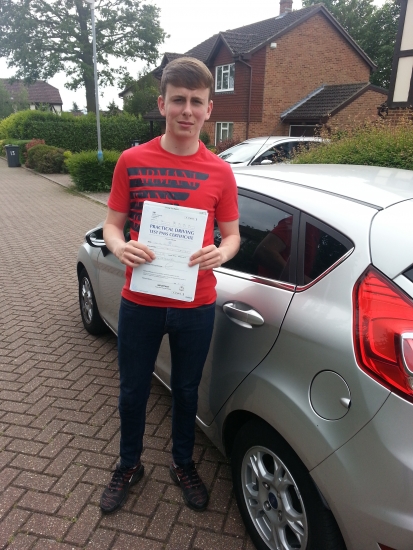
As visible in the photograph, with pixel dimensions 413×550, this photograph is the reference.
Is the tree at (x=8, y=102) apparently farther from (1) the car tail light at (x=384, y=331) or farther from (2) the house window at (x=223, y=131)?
(1) the car tail light at (x=384, y=331)

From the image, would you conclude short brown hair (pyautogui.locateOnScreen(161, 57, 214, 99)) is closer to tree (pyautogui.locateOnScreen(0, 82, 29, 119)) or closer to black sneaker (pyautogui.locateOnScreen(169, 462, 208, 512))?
black sneaker (pyautogui.locateOnScreen(169, 462, 208, 512))

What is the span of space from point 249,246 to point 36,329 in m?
2.98

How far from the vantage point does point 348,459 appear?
4.70 feet

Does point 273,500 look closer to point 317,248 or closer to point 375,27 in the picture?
point 317,248

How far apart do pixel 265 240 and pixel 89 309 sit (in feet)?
8.40

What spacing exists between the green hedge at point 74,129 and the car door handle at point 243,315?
27922 mm

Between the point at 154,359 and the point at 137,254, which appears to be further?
the point at 154,359

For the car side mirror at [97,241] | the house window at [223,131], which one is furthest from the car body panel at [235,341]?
the house window at [223,131]

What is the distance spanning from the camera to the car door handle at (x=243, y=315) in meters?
1.87

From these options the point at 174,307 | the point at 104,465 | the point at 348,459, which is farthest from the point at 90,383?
the point at 348,459

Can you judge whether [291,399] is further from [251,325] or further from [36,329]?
[36,329]

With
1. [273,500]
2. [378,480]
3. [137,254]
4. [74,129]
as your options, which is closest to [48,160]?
[74,129]

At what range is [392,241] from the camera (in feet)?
4.91

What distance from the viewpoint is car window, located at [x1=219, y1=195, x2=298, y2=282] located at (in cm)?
193
